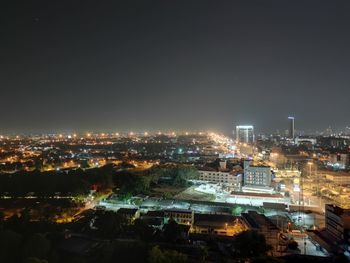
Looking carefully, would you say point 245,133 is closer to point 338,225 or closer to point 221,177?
point 221,177

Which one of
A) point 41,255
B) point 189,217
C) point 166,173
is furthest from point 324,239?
point 166,173

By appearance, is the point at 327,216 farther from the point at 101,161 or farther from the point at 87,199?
the point at 101,161

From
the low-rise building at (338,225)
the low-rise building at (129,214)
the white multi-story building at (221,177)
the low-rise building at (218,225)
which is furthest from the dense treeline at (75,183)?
the low-rise building at (338,225)

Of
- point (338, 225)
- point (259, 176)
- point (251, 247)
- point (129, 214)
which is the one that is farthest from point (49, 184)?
point (338, 225)

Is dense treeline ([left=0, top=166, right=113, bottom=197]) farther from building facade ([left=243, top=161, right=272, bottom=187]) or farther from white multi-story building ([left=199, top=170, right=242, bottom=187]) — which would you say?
building facade ([left=243, top=161, right=272, bottom=187])

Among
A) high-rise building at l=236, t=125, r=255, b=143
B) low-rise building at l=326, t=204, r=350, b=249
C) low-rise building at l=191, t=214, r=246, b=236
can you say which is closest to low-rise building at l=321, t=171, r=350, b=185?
low-rise building at l=326, t=204, r=350, b=249

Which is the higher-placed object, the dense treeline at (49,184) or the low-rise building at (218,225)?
the dense treeline at (49,184)

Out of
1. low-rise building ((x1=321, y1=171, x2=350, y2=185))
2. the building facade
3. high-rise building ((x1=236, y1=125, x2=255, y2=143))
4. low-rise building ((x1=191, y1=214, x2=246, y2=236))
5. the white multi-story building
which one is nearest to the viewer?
low-rise building ((x1=191, y1=214, x2=246, y2=236))

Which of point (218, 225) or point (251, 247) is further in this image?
point (218, 225)

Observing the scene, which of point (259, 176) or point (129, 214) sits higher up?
point (259, 176)

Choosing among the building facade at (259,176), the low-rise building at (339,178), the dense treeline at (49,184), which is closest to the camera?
the dense treeline at (49,184)

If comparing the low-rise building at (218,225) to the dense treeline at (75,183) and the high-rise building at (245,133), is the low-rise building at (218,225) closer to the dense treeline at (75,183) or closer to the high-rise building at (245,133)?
the dense treeline at (75,183)
